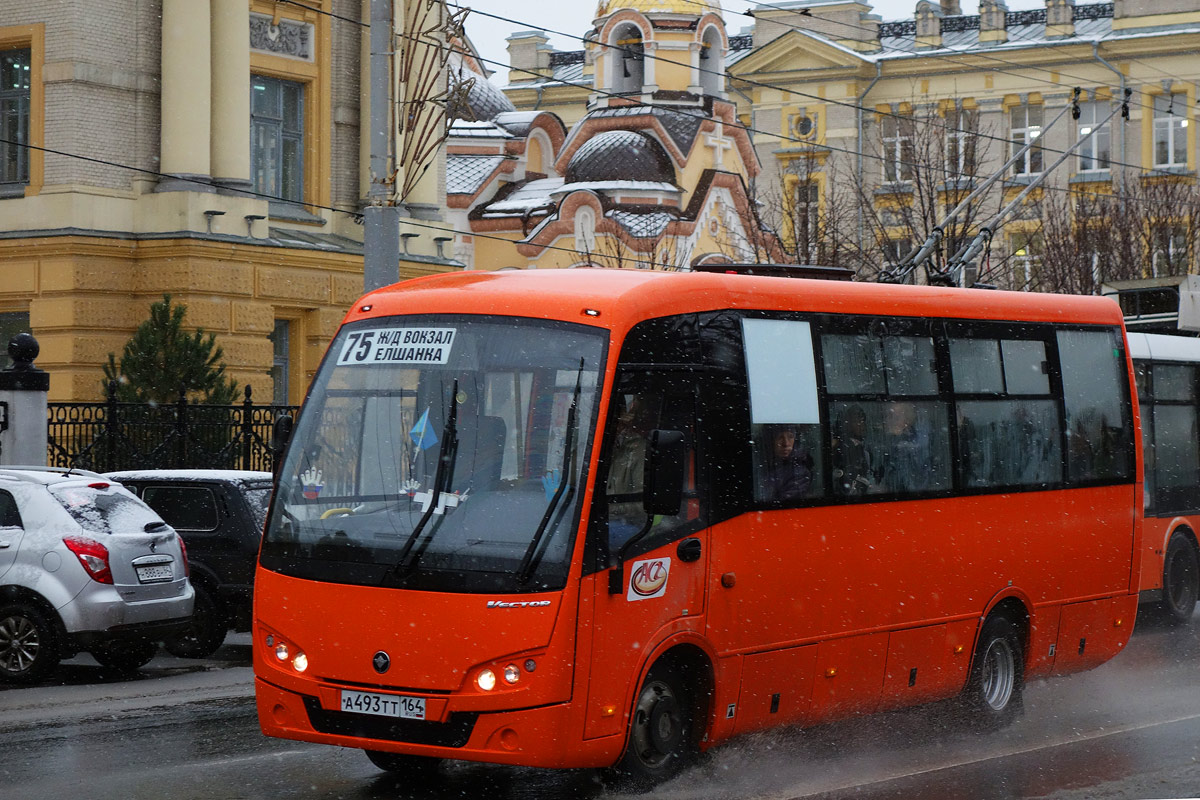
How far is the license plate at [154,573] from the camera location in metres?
13.2

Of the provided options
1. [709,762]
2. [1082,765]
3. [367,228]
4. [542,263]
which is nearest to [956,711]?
[1082,765]

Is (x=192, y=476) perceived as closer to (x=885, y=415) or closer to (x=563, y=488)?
(x=885, y=415)

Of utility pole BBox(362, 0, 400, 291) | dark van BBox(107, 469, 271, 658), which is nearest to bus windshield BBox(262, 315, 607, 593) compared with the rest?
dark van BBox(107, 469, 271, 658)

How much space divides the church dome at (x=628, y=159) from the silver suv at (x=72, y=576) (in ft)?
137

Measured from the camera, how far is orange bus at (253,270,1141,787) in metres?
8.23

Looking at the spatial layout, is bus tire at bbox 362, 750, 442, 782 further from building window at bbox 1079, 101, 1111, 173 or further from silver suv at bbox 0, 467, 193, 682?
building window at bbox 1079, 101, 1111, 173

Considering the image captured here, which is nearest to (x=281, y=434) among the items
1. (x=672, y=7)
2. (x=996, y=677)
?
(x=996, y=677)

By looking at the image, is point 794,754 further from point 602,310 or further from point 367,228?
point 367,228

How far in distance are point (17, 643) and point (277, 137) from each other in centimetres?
1925

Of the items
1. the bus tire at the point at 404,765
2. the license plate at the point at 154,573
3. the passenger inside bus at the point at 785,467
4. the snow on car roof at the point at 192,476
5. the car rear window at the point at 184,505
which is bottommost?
the bus tire at the point at 404,765

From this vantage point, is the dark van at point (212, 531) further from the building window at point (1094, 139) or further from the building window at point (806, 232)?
the building window at point (1094, 139)

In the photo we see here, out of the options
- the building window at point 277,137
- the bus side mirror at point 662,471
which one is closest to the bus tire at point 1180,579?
the bus side mirror at point 662,471

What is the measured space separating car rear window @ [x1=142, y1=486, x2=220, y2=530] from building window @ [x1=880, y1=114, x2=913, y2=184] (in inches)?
1078

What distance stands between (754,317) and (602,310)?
1317mm
